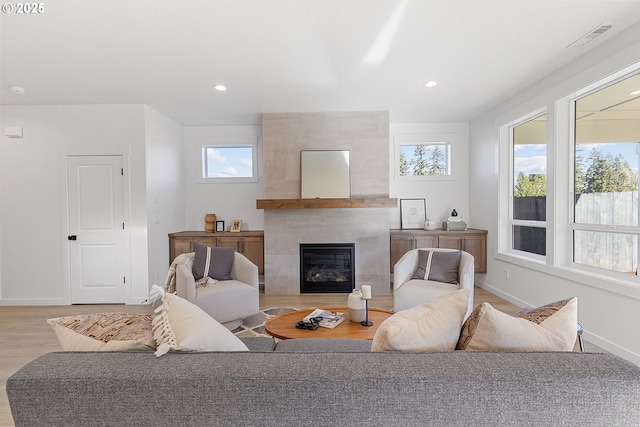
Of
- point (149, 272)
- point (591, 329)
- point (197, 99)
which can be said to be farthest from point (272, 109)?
point (591, 329)

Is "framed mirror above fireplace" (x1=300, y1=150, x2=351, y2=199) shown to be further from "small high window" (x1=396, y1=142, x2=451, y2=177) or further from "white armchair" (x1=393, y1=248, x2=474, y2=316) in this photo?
"white armchair" (x1=393, y1=248, x2=474, y2=316)

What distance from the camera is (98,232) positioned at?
409cm

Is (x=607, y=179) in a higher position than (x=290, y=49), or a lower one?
lower

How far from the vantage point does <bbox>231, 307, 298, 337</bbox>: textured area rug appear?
3.00 metres

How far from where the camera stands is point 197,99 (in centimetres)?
389

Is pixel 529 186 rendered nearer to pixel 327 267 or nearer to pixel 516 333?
pixel 327 267

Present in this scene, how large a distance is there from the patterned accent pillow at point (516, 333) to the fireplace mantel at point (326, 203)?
3.16 meters

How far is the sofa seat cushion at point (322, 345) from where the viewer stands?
1729mm

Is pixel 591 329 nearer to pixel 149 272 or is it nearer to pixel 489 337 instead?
pixel 489 337

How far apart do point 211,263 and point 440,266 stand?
246cm

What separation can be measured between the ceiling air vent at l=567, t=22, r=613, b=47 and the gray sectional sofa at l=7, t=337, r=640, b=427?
9.04ft

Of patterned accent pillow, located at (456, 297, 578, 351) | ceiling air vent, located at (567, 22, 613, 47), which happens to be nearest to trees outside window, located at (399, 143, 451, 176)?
ceiling air vent, located at (567, 22, 613, 47)

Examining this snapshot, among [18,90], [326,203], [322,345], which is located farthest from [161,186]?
[322,345]

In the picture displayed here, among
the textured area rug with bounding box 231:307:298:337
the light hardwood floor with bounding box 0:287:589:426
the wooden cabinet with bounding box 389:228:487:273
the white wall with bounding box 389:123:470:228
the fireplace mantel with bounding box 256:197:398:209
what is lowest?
the light hardwood floor with bounding box 0:287:589:426
